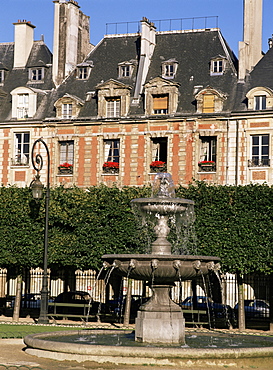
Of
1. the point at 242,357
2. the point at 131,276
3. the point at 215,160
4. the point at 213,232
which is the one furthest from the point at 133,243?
the point at 242,357

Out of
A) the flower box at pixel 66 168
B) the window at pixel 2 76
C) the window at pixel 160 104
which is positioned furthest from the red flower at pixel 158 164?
the window at pixel 2 76

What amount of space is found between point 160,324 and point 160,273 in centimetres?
112

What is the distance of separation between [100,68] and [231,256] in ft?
61.1

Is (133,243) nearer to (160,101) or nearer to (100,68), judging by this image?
(160,101)

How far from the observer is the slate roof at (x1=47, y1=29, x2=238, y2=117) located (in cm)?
3862

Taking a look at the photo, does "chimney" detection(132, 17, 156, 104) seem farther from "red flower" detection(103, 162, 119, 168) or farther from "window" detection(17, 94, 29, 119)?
"window" detection(17, 94, 29, 119)

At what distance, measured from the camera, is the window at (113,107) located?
3922 centimetres

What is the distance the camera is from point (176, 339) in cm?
Result: 1516

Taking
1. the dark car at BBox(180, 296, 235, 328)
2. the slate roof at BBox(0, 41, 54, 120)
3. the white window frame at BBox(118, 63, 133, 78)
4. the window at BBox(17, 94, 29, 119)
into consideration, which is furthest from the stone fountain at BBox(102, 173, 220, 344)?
the slate roof at BBox(0, 41, 54, 120)

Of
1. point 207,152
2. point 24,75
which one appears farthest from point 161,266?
point 24,75

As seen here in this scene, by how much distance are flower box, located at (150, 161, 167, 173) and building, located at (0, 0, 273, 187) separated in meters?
0.12

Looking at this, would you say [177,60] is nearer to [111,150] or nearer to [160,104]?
[160,104]

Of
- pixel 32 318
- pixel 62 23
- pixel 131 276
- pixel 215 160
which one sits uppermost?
pixel 62 23

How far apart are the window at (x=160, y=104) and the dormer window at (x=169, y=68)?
Result: 1.92 metres
